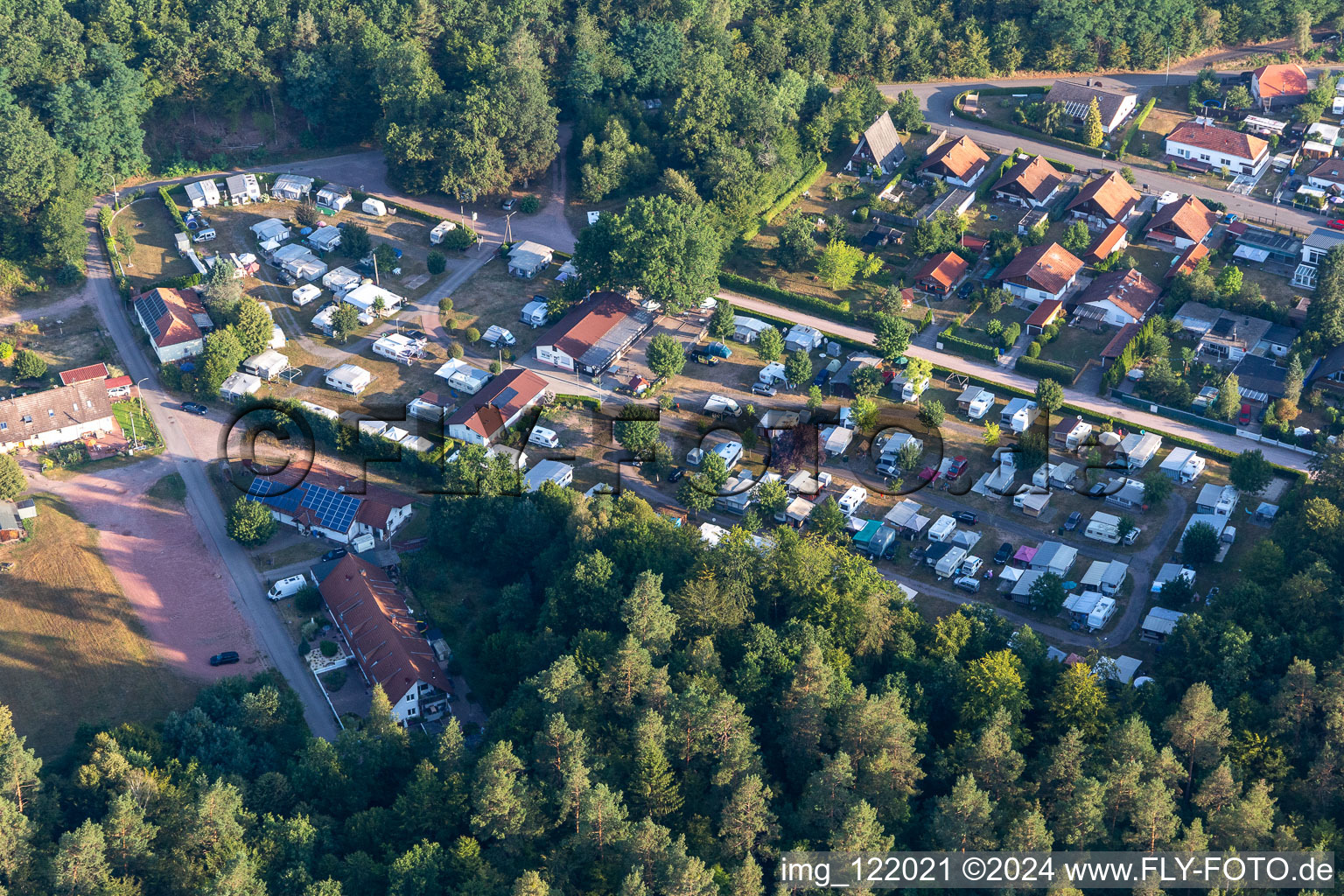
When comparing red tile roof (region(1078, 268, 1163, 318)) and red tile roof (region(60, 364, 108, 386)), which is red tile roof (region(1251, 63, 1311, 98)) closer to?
red tile roof (region(1078, 268, 1163, 318))

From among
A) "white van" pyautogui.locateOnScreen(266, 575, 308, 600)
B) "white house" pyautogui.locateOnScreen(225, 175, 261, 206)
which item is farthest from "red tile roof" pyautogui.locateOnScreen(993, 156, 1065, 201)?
"white van" pyautogui.locateOnScreen(266, 575, 308, 600)

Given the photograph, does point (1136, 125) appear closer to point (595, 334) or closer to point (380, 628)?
point (595, 334)

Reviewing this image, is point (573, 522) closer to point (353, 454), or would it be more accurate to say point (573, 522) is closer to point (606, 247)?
point (353, 454)

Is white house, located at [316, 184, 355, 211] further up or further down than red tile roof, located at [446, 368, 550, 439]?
further up

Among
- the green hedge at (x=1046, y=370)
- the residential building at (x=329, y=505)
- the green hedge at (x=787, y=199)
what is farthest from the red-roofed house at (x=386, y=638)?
the green hedge at (x=1046, y=370)

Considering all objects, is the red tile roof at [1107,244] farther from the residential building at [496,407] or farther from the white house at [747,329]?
the residential building at [496,407]

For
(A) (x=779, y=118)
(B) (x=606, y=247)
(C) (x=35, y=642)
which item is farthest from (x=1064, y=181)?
(C) (x=35, y=642)
